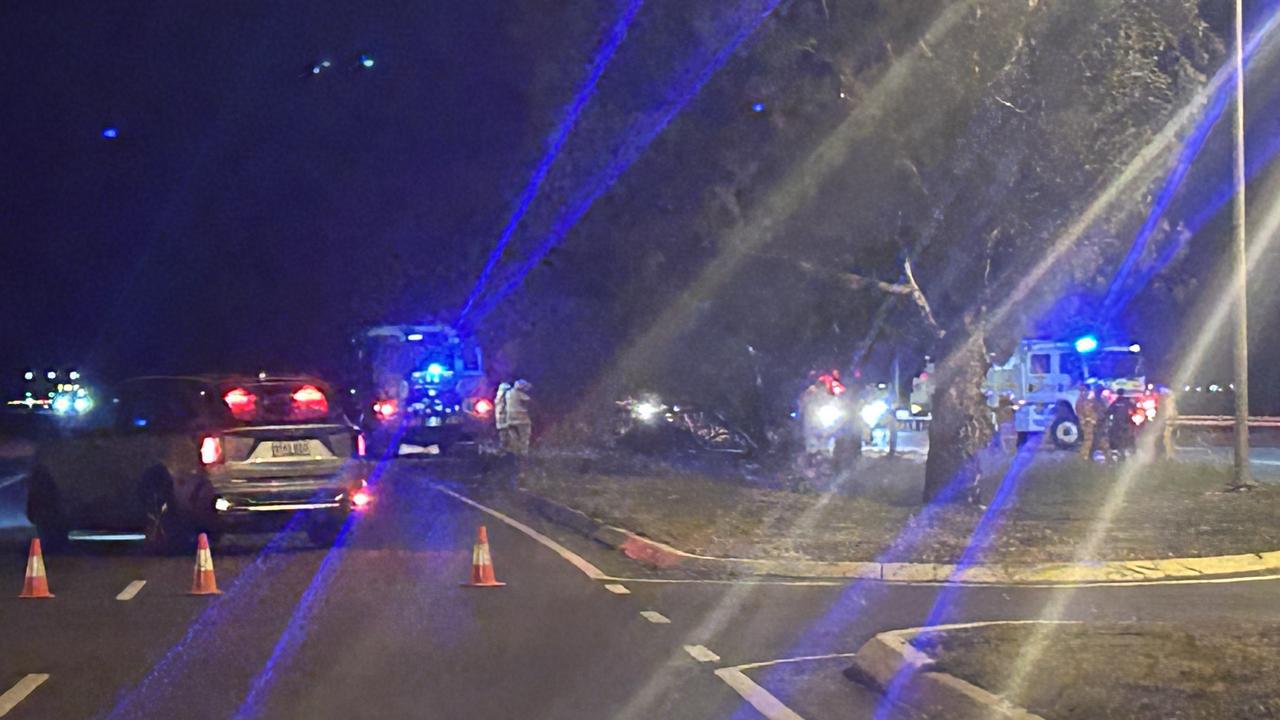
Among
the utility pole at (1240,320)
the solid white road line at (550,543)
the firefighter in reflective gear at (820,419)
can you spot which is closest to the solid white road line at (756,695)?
the solid white road line at (550,543)

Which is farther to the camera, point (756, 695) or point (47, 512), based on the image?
point (47, 512)

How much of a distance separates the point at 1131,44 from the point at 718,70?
4.69 m

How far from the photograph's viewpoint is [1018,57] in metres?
16.6

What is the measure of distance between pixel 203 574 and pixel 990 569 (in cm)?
718

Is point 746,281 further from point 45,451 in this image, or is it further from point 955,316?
point 45,451

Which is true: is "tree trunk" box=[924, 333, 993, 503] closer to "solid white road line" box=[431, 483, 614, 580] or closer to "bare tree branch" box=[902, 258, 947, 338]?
"bare tree branch" box=[902, 258, 947, 338]

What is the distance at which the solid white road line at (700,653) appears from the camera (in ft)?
32.1

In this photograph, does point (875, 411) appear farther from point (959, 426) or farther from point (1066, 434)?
point (959, 426)

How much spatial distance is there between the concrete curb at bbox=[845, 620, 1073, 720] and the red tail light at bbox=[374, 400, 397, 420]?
25087 mm

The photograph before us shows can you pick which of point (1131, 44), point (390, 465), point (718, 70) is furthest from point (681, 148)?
point (390, 465)

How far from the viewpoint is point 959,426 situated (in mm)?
19000

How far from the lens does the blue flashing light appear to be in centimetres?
3272

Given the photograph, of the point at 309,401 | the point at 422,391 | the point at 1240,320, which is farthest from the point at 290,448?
the point at 422,391

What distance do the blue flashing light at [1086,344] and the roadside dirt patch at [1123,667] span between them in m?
23.9
